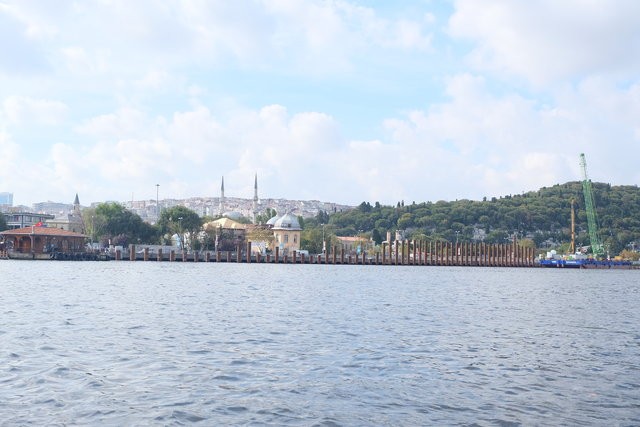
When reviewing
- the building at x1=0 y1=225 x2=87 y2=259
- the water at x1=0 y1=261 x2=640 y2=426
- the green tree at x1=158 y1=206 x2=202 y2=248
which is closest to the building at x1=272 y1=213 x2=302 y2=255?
the green tree at x1=158 y1=206 x2=202 y2=248

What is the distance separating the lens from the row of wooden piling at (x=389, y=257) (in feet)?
389

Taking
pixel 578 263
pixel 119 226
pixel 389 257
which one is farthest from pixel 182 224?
pixel 578 263

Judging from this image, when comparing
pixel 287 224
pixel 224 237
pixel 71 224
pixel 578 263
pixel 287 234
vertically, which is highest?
pixel 71 224

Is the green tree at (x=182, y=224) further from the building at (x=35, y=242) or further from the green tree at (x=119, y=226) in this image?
the building at (x=35, y=242)

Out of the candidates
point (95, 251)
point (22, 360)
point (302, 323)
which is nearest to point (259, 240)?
point (95, 251)

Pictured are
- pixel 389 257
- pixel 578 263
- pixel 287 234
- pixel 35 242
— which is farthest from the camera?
pixel 578 263

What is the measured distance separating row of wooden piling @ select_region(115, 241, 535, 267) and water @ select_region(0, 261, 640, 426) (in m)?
84.0

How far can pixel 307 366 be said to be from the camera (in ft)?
61.7

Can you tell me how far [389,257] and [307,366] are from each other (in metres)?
125

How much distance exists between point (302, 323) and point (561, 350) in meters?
9.75

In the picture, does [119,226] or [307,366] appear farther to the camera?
[119,226]

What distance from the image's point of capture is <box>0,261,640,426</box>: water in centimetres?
1416

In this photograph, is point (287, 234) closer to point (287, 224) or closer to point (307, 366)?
point (287, 224)

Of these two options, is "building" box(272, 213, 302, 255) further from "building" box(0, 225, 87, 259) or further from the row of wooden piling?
"building" box(0, 225, 87, 259)
